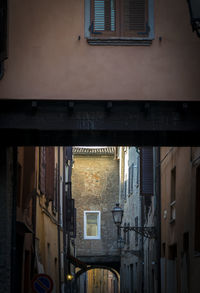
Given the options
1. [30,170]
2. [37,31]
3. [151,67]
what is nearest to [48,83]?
[37,31]

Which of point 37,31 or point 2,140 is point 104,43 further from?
point 2,140

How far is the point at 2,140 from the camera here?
40.5 ft

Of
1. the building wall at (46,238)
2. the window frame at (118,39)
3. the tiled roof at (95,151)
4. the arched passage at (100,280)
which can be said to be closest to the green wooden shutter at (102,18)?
the window frame at (118,39)

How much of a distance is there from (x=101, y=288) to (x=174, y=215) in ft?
133

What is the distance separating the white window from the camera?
39.8 m

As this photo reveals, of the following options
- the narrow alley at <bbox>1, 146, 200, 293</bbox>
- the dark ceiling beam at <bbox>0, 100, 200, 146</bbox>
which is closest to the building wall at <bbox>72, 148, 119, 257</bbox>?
the narrow alley at <bbox>1, 146, 200, 293</bbox>

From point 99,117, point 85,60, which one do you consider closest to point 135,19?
point 85,60

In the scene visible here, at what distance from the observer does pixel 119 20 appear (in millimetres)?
12102

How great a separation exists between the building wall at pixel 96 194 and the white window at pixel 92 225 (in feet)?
0.66

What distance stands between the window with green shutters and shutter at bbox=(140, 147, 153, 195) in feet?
30.5

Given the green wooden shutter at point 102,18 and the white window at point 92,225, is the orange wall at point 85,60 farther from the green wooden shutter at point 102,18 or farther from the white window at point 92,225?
the white window at point 92,225

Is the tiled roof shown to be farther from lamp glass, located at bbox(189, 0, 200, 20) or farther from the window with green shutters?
lamp glass, located at bbox(189, 0, 200, 20)

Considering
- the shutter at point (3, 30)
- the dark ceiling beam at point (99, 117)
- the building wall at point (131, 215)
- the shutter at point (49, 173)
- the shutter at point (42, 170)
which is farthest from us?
the building wall at point (131, 215)

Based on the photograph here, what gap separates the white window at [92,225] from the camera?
39.8 meters
